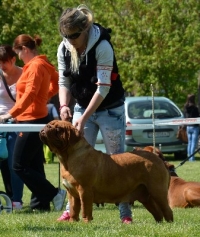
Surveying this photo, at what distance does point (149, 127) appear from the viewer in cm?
2111

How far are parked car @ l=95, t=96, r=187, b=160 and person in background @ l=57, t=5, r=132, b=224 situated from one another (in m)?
13.3

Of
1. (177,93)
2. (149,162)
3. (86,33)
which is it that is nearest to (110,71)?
(86,33)

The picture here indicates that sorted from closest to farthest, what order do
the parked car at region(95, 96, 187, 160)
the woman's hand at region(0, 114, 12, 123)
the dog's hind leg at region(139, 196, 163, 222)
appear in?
the dog's hind leg at region(139, 196, 163, 222), the woman's hand at region(0, 114, 12, 123), the parked car at region(95, 96, 187, 160)

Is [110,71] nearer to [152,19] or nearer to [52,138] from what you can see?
[52,138]

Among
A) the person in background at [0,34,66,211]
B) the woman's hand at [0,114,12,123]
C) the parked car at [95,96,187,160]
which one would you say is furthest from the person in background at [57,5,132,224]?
the parked car at [95,96,187,160]

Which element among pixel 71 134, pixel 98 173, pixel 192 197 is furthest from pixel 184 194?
pixel 71 134

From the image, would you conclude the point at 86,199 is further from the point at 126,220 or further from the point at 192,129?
the point at 192,129

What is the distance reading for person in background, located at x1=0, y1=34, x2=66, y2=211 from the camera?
29.9ft

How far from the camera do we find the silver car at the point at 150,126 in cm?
2158

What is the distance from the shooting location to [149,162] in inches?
289

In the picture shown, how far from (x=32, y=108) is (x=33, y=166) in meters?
0.96

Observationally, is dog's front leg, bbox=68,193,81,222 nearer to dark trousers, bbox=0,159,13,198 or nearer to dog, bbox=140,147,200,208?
dog, bbox=140,147,200,208

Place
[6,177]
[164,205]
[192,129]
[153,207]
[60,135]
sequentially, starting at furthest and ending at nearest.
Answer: [192,129] < [6,177] < [153,207] < [164,205] < [60,135]

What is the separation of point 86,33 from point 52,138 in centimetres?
103
